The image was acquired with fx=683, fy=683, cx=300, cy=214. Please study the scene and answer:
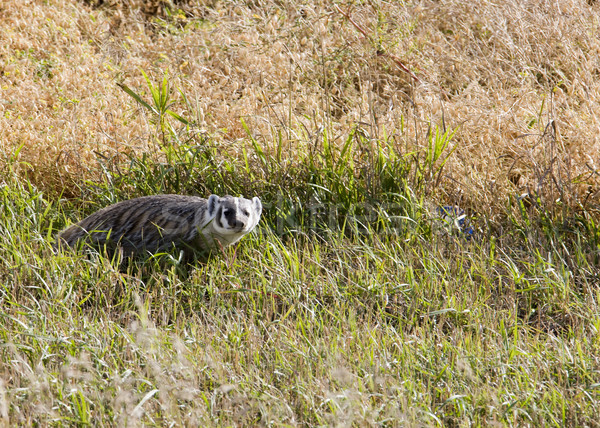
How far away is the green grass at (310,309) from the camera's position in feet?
9.50

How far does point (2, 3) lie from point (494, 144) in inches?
217

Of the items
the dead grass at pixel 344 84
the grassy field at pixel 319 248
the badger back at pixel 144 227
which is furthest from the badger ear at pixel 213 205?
the dead grass at pixel 344 84

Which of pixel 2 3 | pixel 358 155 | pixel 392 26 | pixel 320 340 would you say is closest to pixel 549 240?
pixel 358 155

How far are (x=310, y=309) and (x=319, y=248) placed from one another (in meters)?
0.58

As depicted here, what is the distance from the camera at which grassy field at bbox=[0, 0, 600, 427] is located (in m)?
2.96

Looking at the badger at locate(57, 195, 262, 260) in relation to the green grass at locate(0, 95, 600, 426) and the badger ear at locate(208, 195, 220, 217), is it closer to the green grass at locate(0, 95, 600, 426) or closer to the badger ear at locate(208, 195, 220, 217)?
the badger ear at locate(208, 195, 220, 217)

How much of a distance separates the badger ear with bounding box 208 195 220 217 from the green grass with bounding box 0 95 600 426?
0.30 m

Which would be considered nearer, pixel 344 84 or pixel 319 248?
pixel 319 248

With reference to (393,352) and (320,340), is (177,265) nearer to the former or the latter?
(320,340)

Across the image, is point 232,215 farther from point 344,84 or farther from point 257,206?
point 344,84

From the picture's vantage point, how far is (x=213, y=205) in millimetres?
4203

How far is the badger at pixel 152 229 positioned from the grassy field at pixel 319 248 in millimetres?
130

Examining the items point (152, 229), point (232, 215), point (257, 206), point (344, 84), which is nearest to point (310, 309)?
point (232, 215)

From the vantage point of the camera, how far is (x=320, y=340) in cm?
335
